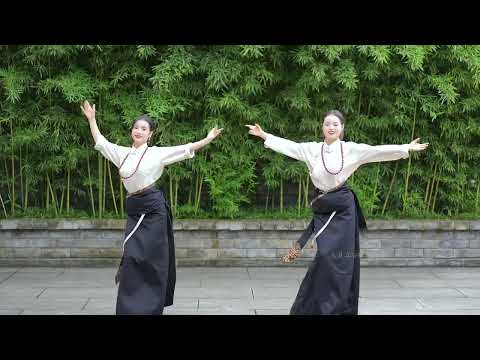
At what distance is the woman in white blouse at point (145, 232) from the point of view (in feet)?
16.6

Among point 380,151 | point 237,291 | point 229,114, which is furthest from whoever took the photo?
point 229,114

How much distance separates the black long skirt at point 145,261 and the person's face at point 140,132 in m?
0.35

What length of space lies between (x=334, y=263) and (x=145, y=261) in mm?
1284

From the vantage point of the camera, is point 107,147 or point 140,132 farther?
point 107,147

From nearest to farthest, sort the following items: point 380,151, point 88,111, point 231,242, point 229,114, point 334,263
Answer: point 334,263 → point 380,151 → point 88,111 → point 229,114 → point 231,242

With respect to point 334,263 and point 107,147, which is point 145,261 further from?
point 334,263

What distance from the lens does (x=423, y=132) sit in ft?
25.6

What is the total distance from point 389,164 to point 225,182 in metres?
1.76

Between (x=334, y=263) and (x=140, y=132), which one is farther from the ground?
(x=140, y=132)

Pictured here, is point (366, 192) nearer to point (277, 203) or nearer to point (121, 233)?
point (277, 203)

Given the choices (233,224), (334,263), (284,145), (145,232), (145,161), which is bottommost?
(233,224)

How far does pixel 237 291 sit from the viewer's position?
21.2 feet

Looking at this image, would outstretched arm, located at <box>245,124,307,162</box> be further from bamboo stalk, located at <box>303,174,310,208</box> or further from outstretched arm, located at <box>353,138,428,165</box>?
bamboo stalk, located at <box>303,174,310,208</box>

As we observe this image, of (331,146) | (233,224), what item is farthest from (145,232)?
(233,224)
